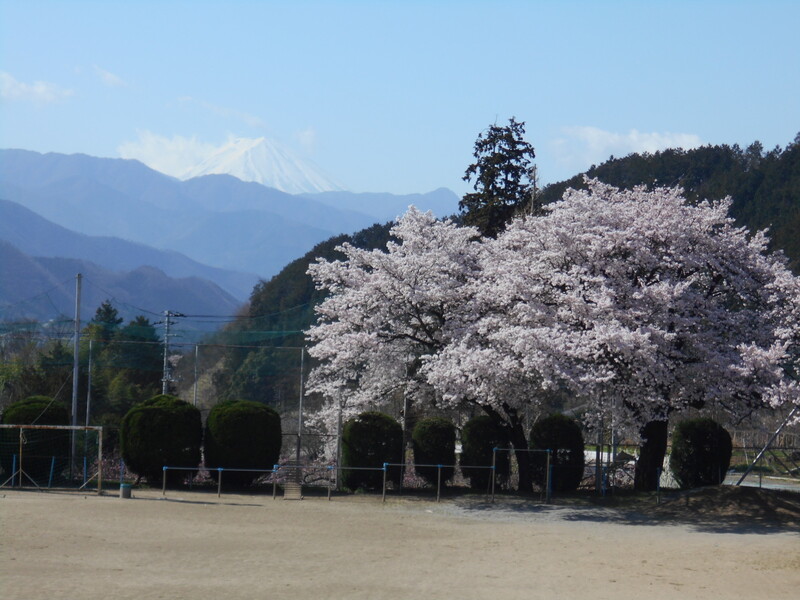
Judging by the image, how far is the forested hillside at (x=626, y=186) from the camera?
4575cm

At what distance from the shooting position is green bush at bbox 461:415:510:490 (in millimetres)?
29891

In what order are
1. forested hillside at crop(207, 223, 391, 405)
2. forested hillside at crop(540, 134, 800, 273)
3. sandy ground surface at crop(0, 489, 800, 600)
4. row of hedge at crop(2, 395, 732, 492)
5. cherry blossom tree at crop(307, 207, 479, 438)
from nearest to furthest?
sandy ground surface at crop(0, 489, 800, 600), cherry blossom tree at crop(307, 207, 479, 438), row of hedge at crop(2, 395, 732, 492), forested hillside at crop(207, 223, 391, 405), forested hillside at crop(540, 134, 800, 273)

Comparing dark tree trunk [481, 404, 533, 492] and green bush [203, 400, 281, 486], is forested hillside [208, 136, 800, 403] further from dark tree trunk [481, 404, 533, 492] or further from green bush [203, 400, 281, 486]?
dark tree trunk [481, 404, 533, 492]

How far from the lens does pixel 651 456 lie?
28906mm

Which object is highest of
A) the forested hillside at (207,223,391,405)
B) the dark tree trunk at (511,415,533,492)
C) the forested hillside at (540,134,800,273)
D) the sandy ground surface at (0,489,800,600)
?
the forested hillside at (540,134,800,273)

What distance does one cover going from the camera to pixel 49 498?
26.4 metres

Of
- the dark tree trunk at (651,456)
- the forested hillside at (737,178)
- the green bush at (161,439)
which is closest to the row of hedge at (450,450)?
the dark tree trunk at (651,456)

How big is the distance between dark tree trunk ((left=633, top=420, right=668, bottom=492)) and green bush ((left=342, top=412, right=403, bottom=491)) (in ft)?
24.0

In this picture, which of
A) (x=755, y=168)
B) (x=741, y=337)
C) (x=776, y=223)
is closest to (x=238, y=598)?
(x=741, y=337)

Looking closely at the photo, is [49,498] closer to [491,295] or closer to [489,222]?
[491,295]

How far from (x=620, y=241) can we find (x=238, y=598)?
15.8m

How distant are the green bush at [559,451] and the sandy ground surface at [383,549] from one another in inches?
98.1

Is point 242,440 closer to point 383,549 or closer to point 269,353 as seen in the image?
point 383,549

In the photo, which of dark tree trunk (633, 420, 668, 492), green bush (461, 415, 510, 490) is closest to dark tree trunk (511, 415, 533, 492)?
green bush (461, 415, 510, 490)
